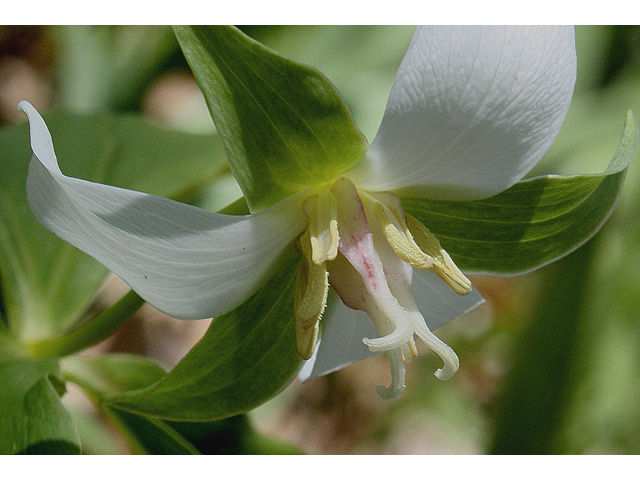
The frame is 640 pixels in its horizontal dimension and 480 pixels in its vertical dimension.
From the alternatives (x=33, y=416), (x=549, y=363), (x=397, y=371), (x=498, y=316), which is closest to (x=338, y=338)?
(x=397, y=371)

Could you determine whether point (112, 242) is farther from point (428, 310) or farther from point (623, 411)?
point (623, 411)

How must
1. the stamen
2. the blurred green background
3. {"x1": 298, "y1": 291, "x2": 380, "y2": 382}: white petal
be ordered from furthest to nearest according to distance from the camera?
1. the blurred green background
2. {"x1": 298, "y1": 291, "x2": 380, "y2": 382}: white petal
3. the stamen

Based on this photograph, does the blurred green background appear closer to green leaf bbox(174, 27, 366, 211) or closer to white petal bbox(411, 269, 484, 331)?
white petal bbox(411, 269, 484, 331)

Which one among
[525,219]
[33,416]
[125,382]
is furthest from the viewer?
[125,382]

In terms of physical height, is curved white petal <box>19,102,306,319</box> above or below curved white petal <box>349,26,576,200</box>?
below

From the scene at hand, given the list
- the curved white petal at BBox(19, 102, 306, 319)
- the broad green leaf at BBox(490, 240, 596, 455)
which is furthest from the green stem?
the broad green leaf at BBox(490, 240, 596, 455)

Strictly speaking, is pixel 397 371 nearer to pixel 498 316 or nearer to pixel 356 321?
pixel 356 321

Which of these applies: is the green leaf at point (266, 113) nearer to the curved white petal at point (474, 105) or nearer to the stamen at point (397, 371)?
the curved white petal at point (474, 105)

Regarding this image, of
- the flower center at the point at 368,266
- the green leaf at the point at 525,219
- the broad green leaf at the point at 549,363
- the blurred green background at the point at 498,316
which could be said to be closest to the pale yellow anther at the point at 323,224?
the flower center at the point at 368,266
